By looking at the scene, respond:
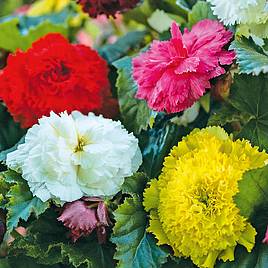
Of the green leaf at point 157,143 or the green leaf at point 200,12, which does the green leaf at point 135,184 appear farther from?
the green leaf at point 200,12

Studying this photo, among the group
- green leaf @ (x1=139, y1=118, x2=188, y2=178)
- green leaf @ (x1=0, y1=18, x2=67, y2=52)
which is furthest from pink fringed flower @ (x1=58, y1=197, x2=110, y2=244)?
green leaf @ (x1=0, y1=18, x2=67, y2=52)

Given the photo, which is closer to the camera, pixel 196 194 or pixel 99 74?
pixel 196 194

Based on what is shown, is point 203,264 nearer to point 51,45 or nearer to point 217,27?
point 217,27

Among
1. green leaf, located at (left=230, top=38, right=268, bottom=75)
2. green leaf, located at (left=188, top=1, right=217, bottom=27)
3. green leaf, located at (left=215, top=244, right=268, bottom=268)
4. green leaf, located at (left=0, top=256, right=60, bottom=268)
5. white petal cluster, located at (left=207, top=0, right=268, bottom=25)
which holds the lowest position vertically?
green leaf, located at (left=215, top=244, right=268, bottom=268)

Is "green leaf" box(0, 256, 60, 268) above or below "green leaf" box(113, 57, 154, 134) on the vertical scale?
below

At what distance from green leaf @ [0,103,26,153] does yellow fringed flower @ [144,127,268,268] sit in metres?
0.31

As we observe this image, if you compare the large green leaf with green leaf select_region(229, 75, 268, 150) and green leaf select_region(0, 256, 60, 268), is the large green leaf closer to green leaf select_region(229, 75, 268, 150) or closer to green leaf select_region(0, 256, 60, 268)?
green leaf select_region(0, 256, 60, 268)

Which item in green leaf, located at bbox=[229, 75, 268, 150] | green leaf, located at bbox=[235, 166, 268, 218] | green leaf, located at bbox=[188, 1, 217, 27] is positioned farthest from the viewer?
green leaf, located at bbox=[188, 1, 217, 27]

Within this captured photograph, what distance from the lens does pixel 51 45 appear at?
1009 mm

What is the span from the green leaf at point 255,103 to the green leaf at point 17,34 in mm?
471

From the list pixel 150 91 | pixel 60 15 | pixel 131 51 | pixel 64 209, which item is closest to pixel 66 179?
pixel 64 209

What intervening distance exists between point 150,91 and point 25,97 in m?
0.21

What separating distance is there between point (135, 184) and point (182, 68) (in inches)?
6.3

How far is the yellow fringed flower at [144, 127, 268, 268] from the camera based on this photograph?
762 mm
